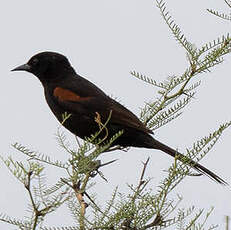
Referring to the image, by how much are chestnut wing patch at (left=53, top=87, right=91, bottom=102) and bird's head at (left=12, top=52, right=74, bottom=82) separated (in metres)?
0.39

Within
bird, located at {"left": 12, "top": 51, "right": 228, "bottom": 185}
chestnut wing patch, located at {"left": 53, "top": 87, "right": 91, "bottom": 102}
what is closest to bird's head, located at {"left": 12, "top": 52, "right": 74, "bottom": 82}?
bird, located at {"left": 12, "top": 51, "right": 228, "bottom": 185}

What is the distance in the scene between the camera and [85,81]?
17.2ft

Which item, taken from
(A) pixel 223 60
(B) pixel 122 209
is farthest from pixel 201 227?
(A) pixel 223 60

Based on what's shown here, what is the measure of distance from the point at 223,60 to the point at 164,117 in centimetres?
67

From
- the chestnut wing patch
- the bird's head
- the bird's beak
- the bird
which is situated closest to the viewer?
the bird

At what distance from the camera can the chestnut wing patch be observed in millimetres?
4891

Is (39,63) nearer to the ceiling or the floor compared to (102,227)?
nearer to the ceiling

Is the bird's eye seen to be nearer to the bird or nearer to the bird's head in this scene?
the bird's head

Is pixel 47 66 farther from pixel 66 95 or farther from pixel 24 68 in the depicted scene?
pixel 66 95

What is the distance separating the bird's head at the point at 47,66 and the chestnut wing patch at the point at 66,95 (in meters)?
0.39

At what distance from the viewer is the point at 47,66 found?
17.9 ft

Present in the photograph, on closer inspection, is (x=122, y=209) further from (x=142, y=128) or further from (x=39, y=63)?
(x=39, y=63)

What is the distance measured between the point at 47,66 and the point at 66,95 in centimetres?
67

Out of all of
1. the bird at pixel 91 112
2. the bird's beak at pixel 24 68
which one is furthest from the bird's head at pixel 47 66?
the bird at pixel 91 112
